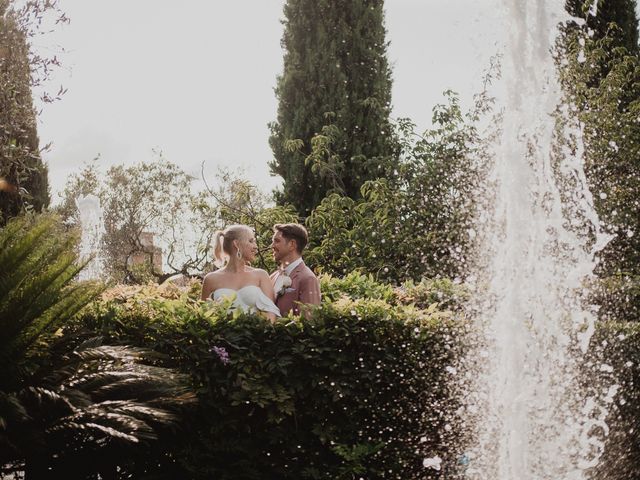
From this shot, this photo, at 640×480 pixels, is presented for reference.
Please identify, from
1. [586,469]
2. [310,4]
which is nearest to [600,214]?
[586,469]

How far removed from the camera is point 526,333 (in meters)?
5.30

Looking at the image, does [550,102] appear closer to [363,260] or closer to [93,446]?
[93,446]

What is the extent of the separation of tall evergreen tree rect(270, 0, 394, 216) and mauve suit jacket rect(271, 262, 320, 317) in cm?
1006

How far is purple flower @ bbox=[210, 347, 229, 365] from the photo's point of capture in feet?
15.8

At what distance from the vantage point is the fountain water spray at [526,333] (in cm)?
524

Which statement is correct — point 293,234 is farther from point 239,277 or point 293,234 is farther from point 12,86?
point 12,86

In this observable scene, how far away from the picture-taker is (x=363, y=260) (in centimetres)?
1134

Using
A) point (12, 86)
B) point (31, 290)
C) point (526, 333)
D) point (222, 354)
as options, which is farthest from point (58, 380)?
point (12, 86)

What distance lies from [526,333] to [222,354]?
1891 millimetres

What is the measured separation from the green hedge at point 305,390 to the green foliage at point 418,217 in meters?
5.74

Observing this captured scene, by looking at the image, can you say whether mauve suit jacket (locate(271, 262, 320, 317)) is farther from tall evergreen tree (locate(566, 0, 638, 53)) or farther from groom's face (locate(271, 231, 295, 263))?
tall evergreen tree (locate(566, 0, 638, 53))

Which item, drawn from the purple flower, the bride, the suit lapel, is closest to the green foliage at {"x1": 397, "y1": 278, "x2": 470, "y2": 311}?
the suit lapel

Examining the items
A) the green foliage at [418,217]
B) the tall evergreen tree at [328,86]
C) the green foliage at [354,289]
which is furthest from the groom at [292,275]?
the tall evergreen tree at [328,86]

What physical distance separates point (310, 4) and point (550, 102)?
1212cm
